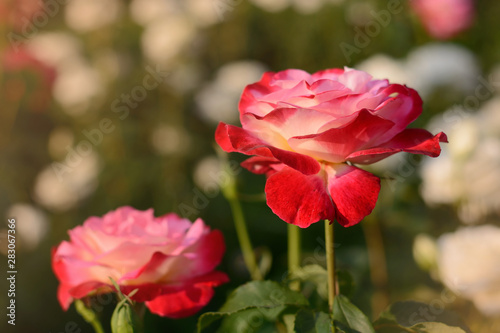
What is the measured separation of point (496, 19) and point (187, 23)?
1.24 meters

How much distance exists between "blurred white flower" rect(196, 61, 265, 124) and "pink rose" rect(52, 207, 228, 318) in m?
0.98

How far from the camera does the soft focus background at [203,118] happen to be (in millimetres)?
901

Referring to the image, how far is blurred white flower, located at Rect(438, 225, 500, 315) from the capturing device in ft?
2.01

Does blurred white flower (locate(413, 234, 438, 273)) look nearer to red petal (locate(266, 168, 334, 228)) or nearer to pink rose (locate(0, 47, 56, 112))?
red petal (locate(266, 168, 334, 228))

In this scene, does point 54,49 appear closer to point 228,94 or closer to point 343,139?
point 228,94

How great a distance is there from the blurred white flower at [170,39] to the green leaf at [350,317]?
3.88ft

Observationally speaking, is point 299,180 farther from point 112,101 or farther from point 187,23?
point 112,101

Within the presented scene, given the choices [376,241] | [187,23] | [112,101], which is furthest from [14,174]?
[376,241]

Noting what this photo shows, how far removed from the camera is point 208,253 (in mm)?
443

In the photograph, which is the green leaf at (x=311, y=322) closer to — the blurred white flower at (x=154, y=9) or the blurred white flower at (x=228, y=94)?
the blurred white flower at (x=228, y=94)

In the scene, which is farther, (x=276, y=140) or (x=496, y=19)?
(x=496, y=19)

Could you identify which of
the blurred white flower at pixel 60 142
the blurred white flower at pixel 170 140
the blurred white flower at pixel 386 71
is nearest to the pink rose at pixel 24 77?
the blurred white flower at pixel 60 142

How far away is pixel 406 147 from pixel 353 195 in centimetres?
5

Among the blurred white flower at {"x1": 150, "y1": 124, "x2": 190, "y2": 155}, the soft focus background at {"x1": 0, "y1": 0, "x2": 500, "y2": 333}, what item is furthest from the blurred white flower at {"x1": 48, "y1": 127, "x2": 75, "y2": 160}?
the blurred white flower at {"x1": 150, "y1": 124, "x2": 190, "y2": 155}
